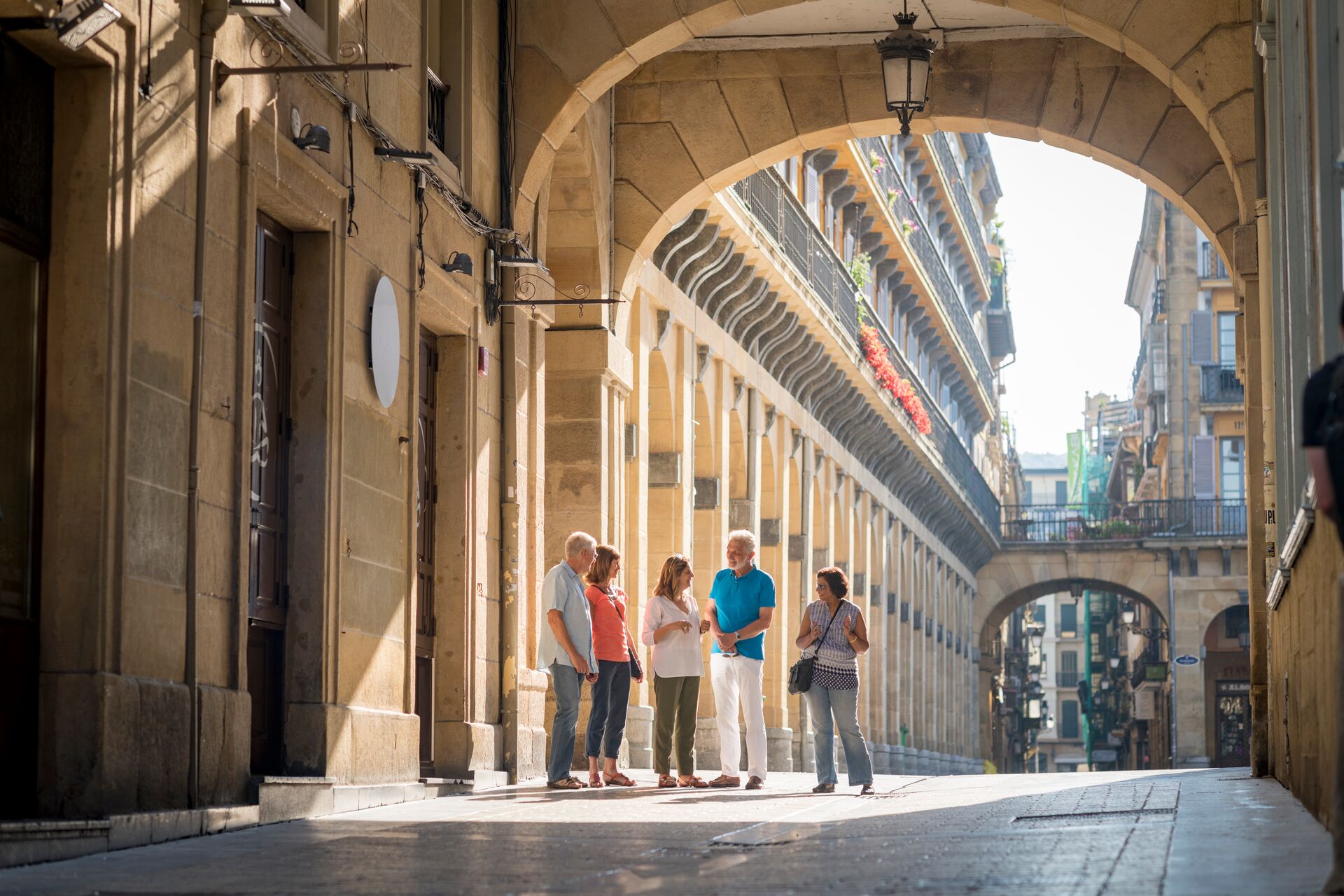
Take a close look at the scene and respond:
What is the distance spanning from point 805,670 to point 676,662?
3.37ft

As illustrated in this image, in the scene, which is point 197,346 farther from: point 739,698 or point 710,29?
point 710,29

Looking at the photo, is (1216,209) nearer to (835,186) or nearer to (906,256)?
(835,186)

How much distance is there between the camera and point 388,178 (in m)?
11.5

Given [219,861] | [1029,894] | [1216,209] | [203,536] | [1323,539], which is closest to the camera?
[1029,894]

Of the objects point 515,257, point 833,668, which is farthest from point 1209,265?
point 833,668

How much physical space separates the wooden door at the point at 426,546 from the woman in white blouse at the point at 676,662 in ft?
4.46

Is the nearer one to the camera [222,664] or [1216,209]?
[222,664]

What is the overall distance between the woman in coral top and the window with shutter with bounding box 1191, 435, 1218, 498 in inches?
1476

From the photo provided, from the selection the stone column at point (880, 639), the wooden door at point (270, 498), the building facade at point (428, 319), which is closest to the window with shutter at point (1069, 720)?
the stone column at point (880, 639)

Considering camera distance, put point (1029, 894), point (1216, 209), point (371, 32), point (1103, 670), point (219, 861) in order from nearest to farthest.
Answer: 1. point (1029, 894)
2. point (219, 861)
3. point (371, 32)
4. point (1216, 209)
5. point (1103, 670)

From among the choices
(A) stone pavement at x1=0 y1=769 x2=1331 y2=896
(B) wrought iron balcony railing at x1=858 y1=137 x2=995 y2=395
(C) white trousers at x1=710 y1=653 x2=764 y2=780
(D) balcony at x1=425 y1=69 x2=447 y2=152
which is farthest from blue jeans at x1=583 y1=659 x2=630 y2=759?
(B) wrought iron balcony railing at x1=858 y1=137 x2=995 y2=395

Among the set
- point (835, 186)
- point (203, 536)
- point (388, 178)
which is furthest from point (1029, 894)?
point (835, 186)

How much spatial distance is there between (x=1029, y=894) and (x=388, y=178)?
7.21 meters

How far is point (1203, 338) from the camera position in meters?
50.1
